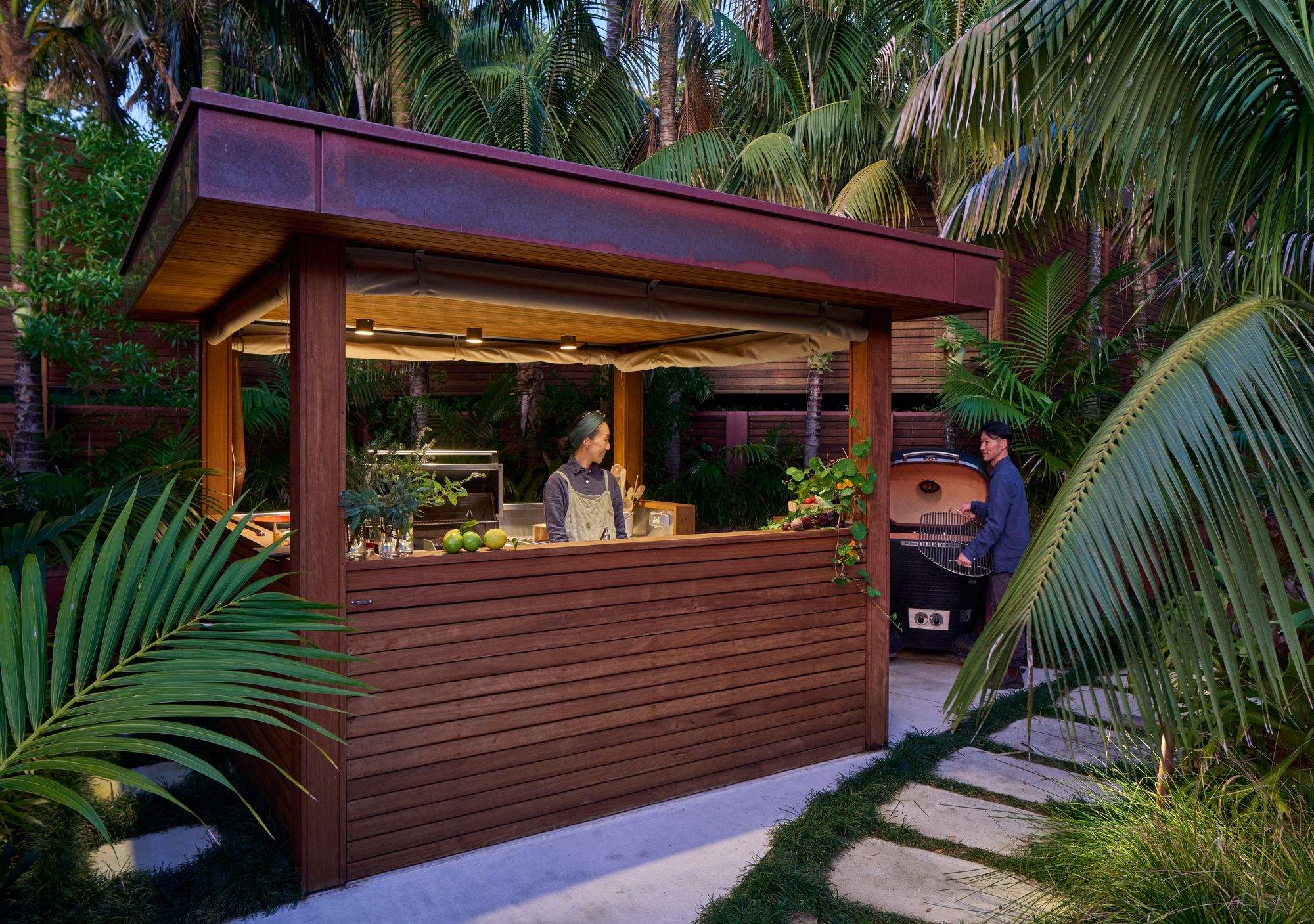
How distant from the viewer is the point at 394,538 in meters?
4.02

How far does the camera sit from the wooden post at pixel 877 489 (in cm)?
543

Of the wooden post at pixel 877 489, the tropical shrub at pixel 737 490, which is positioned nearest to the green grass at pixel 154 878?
the wooden post at pixel 877 489

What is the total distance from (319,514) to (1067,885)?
10.9 ft

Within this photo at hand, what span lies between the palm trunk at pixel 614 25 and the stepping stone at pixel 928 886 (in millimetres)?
10016

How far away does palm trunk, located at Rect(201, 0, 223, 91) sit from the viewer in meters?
8.91

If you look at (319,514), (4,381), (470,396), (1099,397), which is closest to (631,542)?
(319,514)

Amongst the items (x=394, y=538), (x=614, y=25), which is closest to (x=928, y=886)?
(x=394, y=538)

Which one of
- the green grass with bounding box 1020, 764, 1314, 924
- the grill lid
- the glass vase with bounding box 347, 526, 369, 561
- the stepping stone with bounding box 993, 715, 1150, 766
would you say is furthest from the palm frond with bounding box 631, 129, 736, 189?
the green grass with bounding box 1020, 764, 1314, 924

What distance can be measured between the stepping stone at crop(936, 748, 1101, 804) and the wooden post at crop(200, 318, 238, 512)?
204 inches

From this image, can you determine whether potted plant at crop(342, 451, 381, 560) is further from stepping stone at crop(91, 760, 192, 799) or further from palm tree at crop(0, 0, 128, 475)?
palm tree at crop(0, 0, 128, 475)

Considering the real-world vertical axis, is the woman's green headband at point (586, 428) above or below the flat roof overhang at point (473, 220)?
below

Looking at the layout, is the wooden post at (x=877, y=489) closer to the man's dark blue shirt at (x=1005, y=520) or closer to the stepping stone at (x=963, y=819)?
the stepping stone at (x=963, y=819)

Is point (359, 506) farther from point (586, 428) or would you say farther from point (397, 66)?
point (397, 66)

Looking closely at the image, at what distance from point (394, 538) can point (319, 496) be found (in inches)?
17.3
